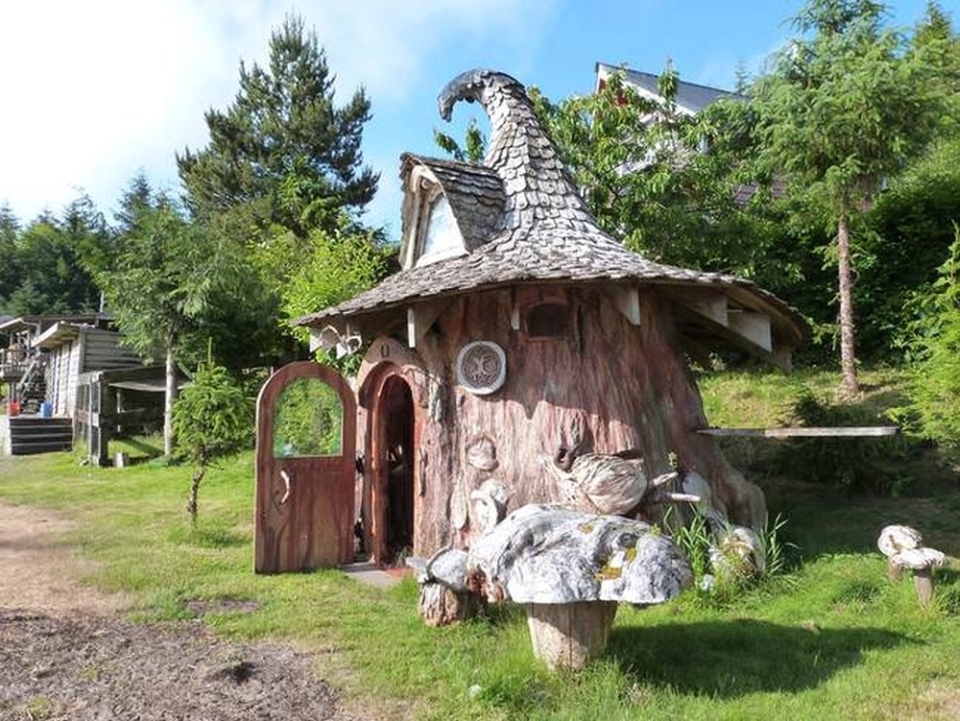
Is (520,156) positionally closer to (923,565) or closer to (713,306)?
(713,306)

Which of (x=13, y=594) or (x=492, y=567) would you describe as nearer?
(x=492, y=567)

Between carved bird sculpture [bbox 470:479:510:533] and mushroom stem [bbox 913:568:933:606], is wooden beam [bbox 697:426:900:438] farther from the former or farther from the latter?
carved bird sculpture [bbox 470:479:510:533]

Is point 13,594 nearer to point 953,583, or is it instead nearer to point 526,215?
point 526,215

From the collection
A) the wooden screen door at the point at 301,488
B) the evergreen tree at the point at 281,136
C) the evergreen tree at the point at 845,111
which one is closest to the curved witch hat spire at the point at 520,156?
the wooden screen door at the point at 301,488

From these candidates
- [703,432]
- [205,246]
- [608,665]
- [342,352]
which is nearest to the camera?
[608,665]

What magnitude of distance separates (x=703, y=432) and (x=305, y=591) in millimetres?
3883

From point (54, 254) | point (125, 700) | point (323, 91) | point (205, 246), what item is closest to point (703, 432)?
point (125, 700)

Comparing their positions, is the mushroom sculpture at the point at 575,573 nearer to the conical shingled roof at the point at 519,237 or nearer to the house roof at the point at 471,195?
the conical shingled roof at the point at 519,237

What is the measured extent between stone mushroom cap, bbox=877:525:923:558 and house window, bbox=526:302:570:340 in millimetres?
2970

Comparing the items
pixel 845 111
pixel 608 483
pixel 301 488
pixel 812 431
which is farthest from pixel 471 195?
pixel 845 111

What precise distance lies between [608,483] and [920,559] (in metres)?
2.27

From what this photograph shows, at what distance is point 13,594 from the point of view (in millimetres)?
6914

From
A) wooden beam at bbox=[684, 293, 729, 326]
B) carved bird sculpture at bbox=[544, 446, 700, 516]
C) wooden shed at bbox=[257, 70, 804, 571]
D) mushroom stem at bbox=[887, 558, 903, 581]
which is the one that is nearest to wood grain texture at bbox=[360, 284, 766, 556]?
wooden shed at bbox=[257, 70, 804, 571]

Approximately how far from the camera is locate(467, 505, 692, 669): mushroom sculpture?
4.16m
